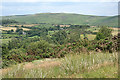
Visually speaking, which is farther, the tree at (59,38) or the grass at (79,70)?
the tree at (59,38)

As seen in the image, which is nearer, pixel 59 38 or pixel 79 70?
pixel 79 70

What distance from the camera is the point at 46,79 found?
4.49m

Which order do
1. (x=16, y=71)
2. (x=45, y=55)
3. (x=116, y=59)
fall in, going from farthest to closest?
(x=45, y=55) < (x=116, y=59) < (x=16, y=71)

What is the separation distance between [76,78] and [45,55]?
45.6 ft

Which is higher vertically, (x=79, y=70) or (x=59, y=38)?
(x=79, y=70)

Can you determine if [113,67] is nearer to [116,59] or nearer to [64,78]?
[116,59]

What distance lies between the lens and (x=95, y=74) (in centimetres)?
472

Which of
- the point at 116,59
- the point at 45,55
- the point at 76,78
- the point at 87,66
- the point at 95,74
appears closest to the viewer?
the point at 76,78

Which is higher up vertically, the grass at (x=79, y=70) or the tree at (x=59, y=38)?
the grass at (x=79, y=70)

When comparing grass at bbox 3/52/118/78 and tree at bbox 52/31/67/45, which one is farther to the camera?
tree at bbox 52/31/67/45

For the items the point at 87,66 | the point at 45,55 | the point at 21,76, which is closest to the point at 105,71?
the point at 87,66

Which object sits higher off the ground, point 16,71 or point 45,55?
point 16,71

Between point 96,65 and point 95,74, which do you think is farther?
point 96,65

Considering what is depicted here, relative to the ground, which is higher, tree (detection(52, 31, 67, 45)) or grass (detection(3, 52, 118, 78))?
grass (detection(3, 52, 118, 78))
